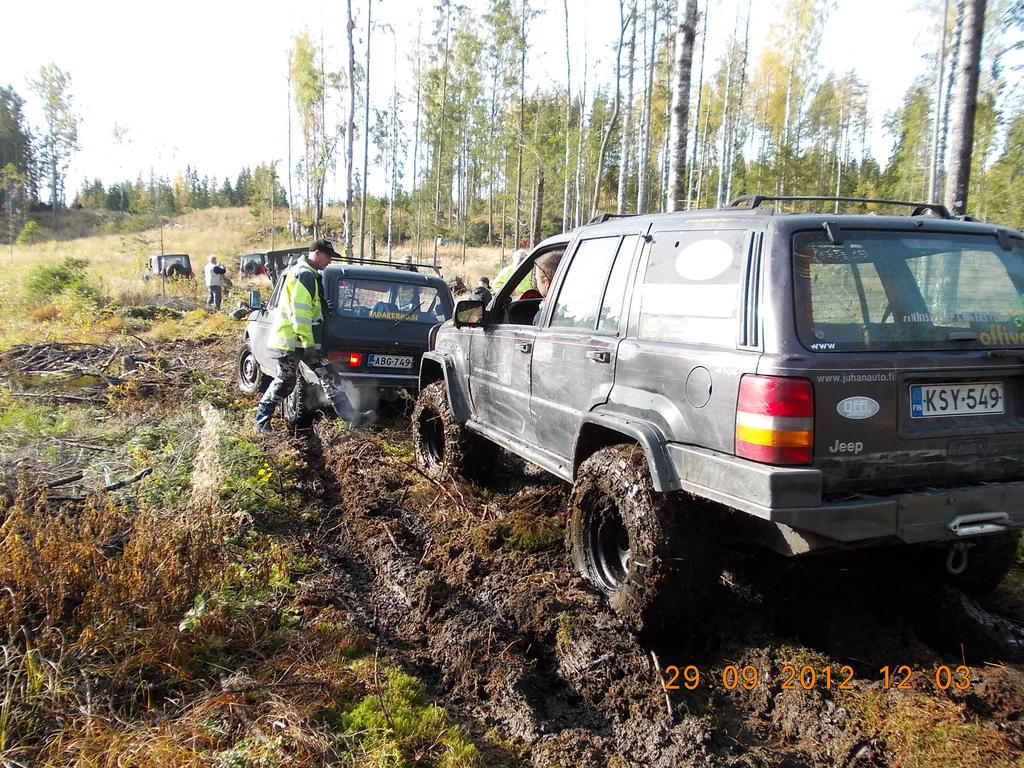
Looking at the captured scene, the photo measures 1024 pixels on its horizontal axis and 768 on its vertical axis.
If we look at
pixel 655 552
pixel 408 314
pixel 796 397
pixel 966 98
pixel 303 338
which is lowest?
pixel 655 552

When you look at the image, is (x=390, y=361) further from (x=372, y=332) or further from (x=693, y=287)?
(x=693, y=287)

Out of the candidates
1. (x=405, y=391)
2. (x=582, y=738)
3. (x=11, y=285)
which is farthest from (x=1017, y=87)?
(x=11, y=285)

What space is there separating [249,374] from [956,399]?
28.4ft

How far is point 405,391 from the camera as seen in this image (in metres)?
7.27

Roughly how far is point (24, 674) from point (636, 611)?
7.84 feet

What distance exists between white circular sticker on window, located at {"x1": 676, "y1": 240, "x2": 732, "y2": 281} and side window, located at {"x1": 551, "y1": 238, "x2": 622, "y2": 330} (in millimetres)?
438

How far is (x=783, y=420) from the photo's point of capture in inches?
96.0

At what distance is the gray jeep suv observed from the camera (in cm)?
247

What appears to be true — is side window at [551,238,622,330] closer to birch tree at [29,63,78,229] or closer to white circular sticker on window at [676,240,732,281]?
white circular sticker on window at [676,240,732,281]

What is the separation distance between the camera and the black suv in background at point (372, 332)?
707cm

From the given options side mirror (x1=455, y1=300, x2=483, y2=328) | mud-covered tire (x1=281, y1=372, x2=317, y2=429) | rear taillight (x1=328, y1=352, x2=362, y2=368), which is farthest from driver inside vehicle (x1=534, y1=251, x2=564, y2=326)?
mud-covered tire (x1=281, y1=372, x2=317, y2=429)

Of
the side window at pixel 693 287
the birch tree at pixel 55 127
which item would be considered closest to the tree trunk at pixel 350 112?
the side window at pixel 693 287

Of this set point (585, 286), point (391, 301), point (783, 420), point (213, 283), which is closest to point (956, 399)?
point (783, 420)

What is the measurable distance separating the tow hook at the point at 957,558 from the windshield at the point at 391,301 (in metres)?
5.64
